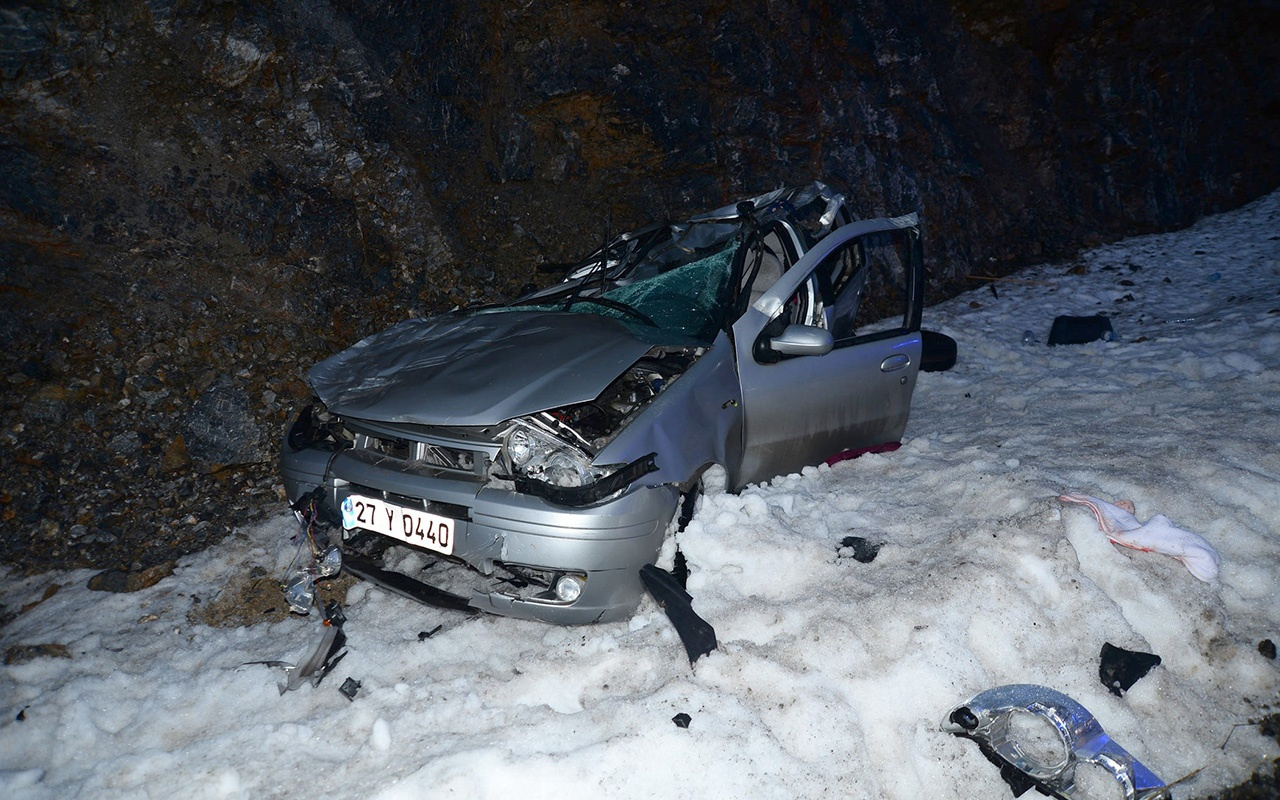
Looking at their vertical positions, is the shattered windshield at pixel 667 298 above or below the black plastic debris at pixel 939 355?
above

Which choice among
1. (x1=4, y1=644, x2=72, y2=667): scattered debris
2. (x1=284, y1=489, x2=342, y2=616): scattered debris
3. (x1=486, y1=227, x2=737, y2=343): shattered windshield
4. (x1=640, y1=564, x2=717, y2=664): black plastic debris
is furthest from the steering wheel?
(x1=4, y1=644, x2=72, y2=667): scattered debris

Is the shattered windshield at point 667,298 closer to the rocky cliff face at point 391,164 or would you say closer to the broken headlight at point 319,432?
the broken headlight at point 319,432

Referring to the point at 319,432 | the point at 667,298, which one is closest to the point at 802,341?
the point at 667,298

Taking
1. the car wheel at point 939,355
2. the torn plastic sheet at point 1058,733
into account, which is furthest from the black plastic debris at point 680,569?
the car wheel at point 939,355

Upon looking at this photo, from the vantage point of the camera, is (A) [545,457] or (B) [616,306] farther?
(B) [616,306]

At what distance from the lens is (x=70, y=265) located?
5.30 meters

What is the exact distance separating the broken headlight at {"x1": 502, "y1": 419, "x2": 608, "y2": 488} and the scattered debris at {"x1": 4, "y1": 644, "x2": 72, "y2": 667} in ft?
6.89

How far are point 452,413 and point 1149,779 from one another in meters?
2.71

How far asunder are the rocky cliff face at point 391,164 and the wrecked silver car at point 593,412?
1.61 meters

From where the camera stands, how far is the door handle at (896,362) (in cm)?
435

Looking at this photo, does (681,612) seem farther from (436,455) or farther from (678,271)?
(678,271)

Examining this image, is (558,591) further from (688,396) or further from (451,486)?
(688,396)

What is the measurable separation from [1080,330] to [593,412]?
5380mm

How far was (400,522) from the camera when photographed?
9.87 ft
